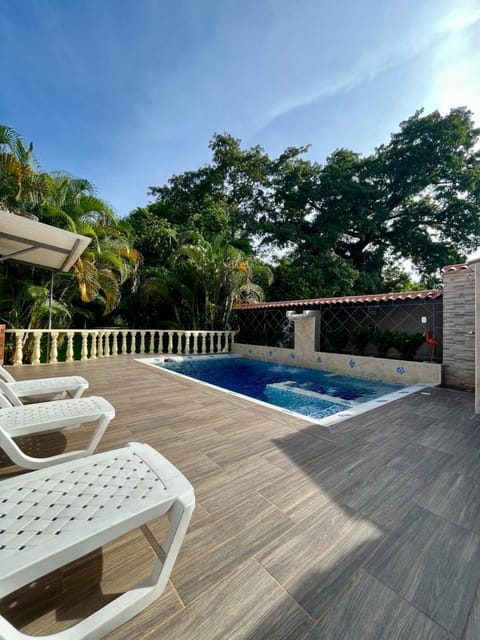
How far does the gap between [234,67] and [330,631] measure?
1347cm

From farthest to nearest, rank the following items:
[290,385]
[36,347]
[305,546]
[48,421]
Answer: [290,385] → [36,347] → [48,421] → [305,546]

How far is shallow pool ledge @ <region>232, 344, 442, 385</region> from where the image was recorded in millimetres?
6913

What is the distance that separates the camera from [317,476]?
2531mm

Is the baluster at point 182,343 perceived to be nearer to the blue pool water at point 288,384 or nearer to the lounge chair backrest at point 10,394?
the blue pool water at point 288,384

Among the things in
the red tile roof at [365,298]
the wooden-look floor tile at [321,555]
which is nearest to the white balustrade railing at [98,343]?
the red tile roof at [365,298]

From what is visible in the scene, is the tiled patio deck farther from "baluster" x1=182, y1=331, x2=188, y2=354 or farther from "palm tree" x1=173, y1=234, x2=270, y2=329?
"palm tree" x1=173, y1=234, x2=270, y2=329

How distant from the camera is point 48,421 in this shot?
246 centimetres

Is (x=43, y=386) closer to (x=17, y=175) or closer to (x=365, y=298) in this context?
(x=17, y=175)

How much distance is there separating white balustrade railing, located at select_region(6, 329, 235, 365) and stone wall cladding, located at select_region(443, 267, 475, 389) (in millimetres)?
8211

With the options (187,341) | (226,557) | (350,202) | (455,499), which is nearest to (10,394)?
(226,557)

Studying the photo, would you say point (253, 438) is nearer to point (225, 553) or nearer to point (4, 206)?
point (225, 553)

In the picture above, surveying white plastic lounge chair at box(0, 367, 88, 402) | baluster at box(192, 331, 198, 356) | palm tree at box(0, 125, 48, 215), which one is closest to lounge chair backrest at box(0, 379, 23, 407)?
white plastic lounge chair at box(0, 367, 88, 402)

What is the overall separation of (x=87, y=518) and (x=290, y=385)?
7.34 metres

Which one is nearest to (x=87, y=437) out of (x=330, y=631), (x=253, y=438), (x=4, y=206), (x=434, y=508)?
(x=253, y=438)
